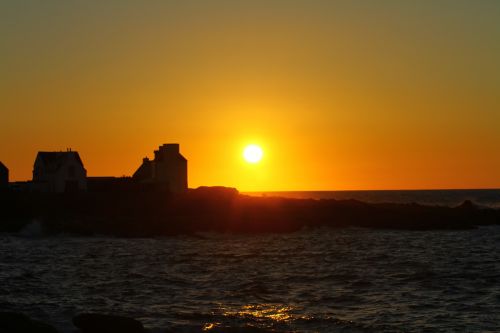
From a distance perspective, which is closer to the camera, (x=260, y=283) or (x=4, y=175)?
(x=260, y=283)

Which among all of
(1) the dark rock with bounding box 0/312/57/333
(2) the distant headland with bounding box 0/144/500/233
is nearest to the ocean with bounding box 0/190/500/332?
(1) the dark rock with bounding box 0/312/57/333

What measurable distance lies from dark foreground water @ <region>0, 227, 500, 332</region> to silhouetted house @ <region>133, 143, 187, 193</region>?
3101 cm

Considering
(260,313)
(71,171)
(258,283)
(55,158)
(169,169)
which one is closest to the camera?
(260,313)

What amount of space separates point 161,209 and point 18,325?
60.8 meters

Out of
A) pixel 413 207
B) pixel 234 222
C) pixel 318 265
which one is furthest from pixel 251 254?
pixel 413 207

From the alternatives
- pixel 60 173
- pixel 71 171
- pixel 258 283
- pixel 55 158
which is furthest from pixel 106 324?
pixel 55 158

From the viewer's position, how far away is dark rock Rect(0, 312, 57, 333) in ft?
77.3

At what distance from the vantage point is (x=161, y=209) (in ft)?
277

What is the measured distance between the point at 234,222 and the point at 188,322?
5571cm

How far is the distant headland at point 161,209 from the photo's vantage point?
7719 centimetres

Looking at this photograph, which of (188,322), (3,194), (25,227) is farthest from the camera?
(3,194)

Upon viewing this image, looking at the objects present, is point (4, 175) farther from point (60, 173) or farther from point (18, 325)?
point (18, 325)

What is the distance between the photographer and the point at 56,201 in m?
81.6

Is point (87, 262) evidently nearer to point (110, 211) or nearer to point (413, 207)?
point (110, 211)
